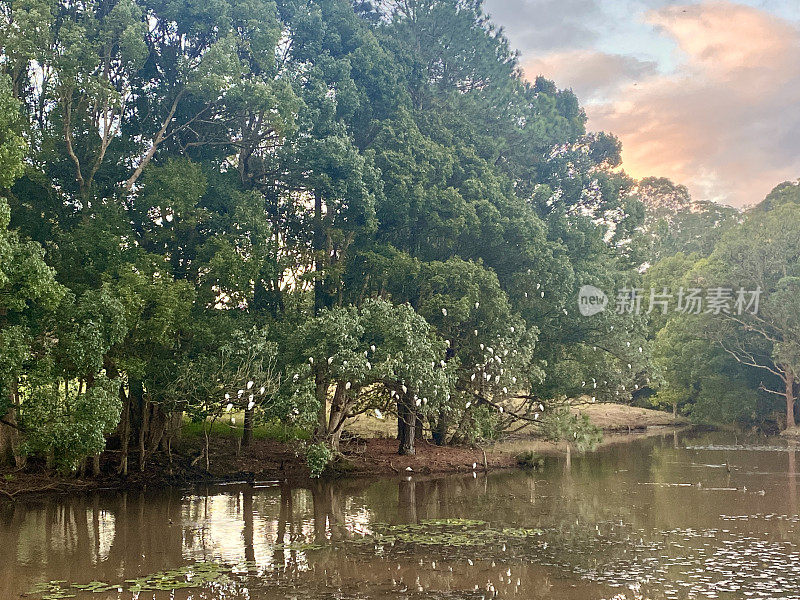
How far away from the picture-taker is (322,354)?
72.4 feet

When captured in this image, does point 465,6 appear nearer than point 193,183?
No

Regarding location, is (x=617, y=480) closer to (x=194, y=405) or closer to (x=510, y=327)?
(x=510, y=327)

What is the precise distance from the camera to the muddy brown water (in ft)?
38.0

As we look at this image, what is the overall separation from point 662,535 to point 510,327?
11.5m

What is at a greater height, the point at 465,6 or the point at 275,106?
the point at 465,6

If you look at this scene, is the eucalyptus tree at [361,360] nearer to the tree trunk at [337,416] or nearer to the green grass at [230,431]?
the tree trunk at [337,416]

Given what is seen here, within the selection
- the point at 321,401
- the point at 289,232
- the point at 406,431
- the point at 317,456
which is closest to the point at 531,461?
the point at 406,431

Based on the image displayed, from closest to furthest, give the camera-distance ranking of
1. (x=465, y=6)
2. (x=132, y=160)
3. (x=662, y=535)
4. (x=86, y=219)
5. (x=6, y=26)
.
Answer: (x=662, y=535) → (x=6, y=26) → (x=86, y=219) → (x=132, y=160) → (x=465, y=6)

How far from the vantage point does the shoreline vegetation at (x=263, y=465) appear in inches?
847

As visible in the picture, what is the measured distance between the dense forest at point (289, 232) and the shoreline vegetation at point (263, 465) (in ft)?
2.31

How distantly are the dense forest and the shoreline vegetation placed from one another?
703 millimetres

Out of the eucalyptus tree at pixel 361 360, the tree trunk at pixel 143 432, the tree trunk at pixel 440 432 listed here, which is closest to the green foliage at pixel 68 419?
the tree trunk at pixel 143 432

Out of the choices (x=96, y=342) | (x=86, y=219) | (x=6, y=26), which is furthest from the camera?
(x=86, y=219)

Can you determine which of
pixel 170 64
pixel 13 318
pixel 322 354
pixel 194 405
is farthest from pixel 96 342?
pixel 170 64
